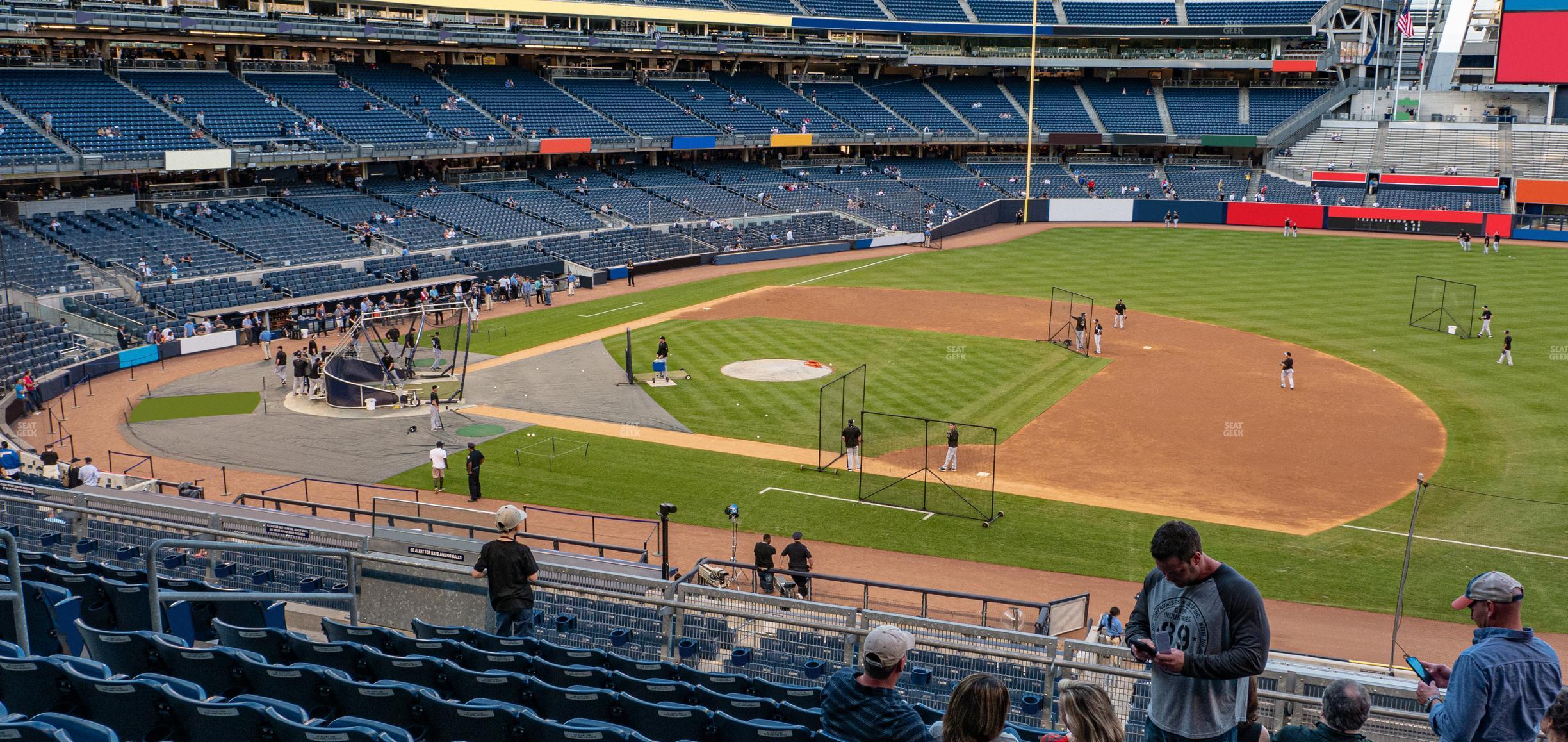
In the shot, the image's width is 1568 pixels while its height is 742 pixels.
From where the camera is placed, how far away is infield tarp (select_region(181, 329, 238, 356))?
42.3m

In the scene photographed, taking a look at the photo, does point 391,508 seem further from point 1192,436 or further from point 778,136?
point 778,136

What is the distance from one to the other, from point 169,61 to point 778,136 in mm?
37660

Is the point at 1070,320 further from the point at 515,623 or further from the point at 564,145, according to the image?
the point at 564,145

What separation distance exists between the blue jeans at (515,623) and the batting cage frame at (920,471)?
14314 mm

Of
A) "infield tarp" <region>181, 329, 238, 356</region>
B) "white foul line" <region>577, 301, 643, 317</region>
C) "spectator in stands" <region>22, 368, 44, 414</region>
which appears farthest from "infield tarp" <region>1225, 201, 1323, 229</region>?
"spectator in stands" <region>22, 368, 44, 414</region>

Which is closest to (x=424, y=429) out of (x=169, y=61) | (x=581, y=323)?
(x=581, y=323)

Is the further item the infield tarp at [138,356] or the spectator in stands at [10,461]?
the infield tarp at [138,356]

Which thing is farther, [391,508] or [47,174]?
[47,174]

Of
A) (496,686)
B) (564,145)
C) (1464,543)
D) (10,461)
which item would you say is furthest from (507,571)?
(564,145)

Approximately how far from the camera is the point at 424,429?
32.4 m

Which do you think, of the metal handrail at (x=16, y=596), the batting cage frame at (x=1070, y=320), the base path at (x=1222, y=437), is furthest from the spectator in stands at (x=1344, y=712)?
the batting cage frame at (x=1070, y=320)

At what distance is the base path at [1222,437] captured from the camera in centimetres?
2631

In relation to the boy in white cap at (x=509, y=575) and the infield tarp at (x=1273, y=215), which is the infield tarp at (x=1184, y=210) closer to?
the infield tarp at (x=1273, y=215)

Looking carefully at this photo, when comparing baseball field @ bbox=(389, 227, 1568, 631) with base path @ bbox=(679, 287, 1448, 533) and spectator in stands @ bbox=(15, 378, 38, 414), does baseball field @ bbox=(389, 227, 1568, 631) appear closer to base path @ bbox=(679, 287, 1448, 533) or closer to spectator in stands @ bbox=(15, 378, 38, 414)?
base path @ bbox=(679, 287, 1448, 533)
